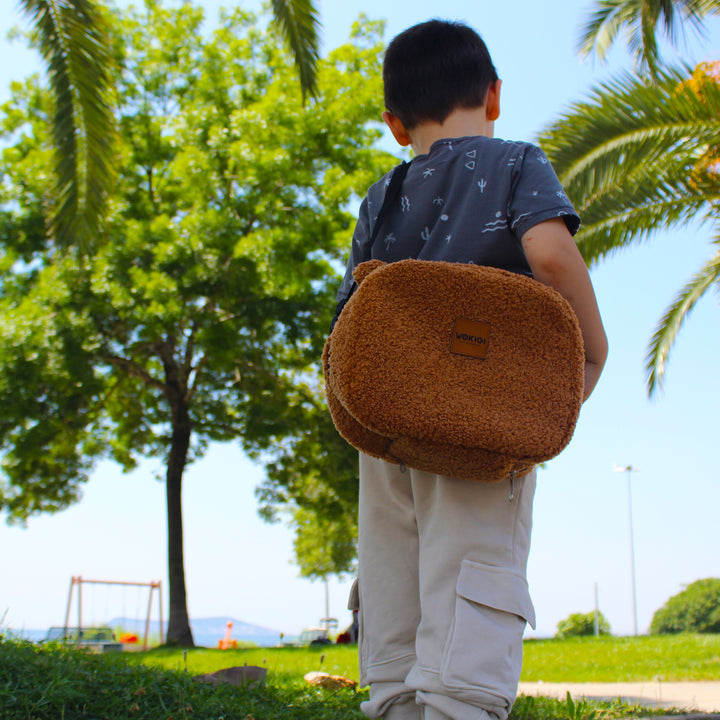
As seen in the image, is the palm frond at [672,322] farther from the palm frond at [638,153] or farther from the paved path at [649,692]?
the paved path at [649,692]

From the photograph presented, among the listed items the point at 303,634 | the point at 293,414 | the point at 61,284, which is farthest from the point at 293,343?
the point at 303,634

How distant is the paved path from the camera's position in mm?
4430

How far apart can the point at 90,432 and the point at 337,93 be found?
9.49 metres

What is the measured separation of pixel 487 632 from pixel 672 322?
9940 millimetres

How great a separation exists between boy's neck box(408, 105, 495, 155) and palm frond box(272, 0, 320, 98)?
13.5 ft

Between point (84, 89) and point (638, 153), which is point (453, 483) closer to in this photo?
point (84, 89)

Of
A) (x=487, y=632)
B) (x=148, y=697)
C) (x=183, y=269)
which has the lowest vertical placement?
(x=148, y=697)

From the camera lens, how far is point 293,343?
1412 centimetres

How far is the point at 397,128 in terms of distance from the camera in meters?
2.05

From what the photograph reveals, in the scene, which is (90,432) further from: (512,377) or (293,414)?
(512,377)

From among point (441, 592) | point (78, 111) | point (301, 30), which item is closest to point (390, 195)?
point (441, 592)

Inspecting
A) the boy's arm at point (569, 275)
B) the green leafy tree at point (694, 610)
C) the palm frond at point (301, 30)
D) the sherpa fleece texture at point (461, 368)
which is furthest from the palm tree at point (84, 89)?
the green leafy tree at point (694, 610)

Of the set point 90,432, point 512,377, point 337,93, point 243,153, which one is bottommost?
point 512,377

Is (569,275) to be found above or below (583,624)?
above
